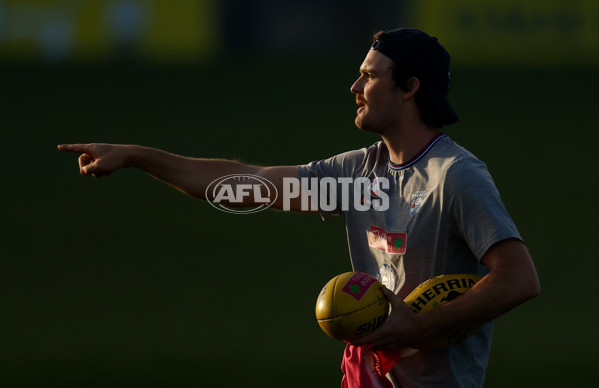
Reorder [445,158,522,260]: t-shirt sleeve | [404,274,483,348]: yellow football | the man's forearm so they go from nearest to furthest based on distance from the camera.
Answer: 1. [445,158,522,260]: t-shirt sleeve
2. [404,274,483,348]: yellow football
3. the man's forearm

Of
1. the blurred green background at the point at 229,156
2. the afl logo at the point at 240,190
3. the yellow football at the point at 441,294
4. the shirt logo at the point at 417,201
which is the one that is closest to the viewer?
the yellow football at the point at 441,294

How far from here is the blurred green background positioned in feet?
28.6

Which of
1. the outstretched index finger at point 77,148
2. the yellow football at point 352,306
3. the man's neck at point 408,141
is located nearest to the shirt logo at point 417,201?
the man's neck at point 408,141

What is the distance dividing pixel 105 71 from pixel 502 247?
1887 cm

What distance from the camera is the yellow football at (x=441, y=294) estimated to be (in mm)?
3930

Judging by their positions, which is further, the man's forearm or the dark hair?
the man's forearm

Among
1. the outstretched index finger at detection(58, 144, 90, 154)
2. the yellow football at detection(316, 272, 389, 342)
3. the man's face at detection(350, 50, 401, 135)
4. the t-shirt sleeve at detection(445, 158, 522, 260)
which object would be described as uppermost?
the man's face at detection(350, 50, 401, 135)

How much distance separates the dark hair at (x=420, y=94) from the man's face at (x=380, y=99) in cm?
2

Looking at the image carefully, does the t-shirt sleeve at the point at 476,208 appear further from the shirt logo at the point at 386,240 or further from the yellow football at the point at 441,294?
→ the shirt logo at the point at 386,240

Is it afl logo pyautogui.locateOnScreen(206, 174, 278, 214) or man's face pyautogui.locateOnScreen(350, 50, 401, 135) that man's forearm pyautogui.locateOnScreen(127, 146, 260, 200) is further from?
man's face pyautogui.locateOnScreen(350, 50, 401, 135)

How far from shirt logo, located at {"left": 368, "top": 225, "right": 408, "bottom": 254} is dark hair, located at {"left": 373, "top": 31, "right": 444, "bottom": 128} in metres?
0.54

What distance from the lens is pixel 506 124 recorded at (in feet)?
60.8

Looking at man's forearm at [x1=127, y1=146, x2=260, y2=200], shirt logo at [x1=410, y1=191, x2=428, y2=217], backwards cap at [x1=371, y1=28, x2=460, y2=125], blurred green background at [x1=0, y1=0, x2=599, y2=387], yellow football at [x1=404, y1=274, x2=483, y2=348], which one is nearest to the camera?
yellow football at [x1=404, y1=274, x2=483, y2=348]

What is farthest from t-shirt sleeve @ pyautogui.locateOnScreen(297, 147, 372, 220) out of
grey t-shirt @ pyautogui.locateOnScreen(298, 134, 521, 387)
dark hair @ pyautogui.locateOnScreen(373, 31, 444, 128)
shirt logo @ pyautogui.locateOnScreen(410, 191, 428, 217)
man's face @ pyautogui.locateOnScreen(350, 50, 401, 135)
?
shirt logo @ pyautogui.locateOnScreen(410, 191, 428, 217)
